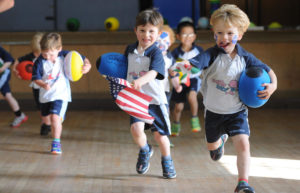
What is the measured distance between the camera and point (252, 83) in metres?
2.95

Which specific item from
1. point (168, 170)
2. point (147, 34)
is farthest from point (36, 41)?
point (168, 170)

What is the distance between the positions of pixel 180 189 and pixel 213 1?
15.5 feet

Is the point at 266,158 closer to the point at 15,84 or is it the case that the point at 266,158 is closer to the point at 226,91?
the point at 226,91

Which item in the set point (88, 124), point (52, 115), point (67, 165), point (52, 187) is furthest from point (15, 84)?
point (52, 187)

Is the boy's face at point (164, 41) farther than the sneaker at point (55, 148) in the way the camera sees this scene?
Yes

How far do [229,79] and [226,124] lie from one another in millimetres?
293

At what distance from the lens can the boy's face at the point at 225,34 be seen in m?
2.99

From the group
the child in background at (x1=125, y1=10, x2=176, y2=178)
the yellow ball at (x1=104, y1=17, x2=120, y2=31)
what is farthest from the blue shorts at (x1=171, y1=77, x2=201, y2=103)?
the yellow ball at (x1=104, y1=17, x2=120, y2=31)

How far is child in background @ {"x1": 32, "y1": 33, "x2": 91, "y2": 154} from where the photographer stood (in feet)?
14.6

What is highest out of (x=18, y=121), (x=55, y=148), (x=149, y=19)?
(x=149, y=19)

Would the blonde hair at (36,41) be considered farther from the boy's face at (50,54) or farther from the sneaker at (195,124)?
the sneaker at (195,124)

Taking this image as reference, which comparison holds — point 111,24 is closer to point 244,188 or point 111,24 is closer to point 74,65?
point 74,65

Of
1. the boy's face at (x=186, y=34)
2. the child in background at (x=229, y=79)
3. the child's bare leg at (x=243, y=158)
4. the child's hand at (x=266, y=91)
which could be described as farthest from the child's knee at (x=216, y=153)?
the boy's face at (x=186, y=34)

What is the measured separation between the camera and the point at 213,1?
24.4 feet
